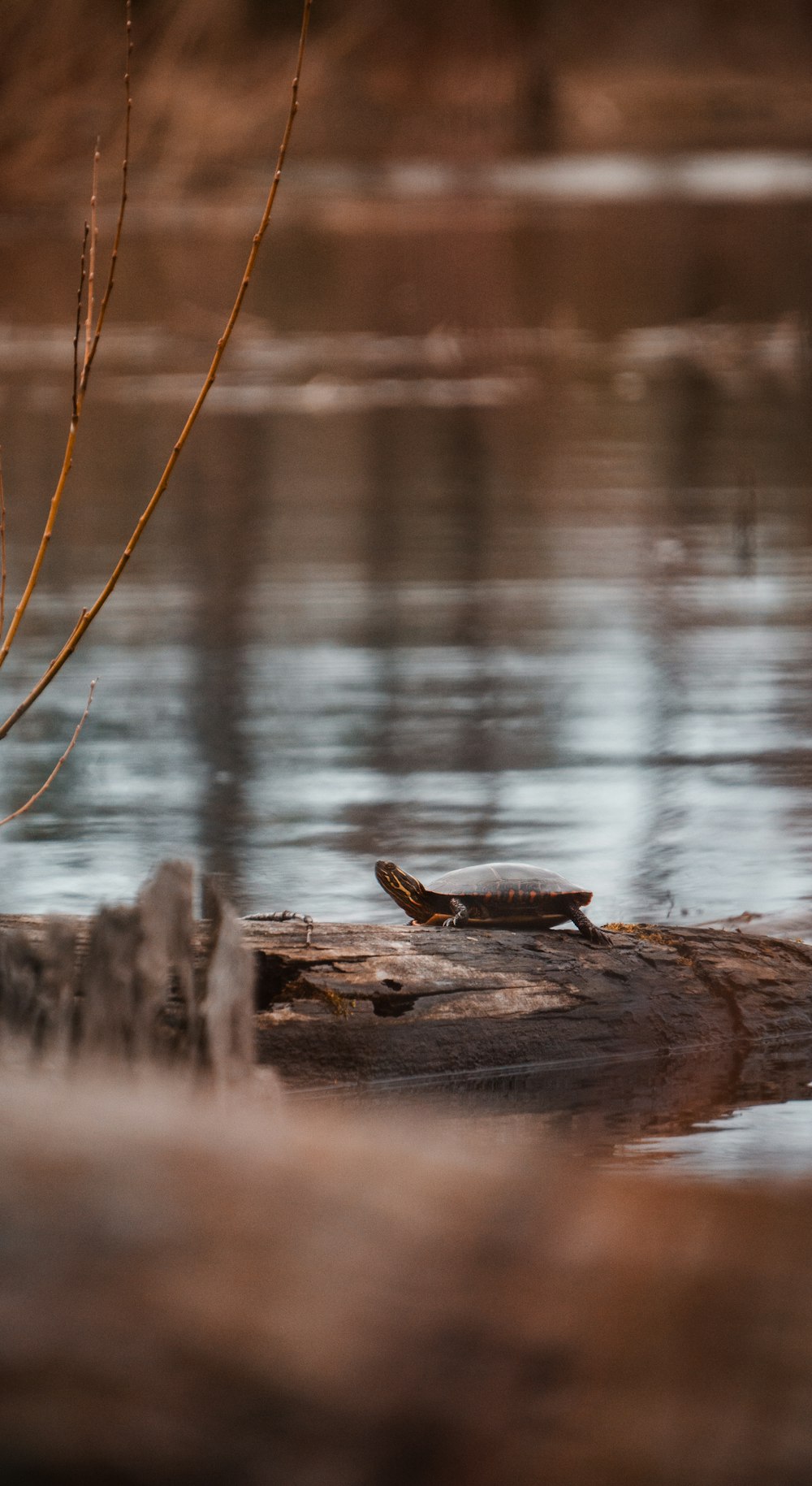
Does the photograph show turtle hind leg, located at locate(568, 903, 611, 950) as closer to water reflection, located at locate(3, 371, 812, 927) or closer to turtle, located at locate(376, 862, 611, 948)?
turtle, located at locate(376, 862, 611, 948)

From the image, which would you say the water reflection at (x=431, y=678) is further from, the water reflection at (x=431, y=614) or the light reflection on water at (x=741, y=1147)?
the light reflection on water at (x=741, y=1147)

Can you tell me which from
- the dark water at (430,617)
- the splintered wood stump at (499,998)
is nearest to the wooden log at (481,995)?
the splintered wood stump at (499,998)

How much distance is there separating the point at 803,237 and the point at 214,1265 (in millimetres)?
28598

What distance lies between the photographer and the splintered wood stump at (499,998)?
12.8 ft

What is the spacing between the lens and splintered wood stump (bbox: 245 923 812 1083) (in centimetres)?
389

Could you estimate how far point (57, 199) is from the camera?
32.2m

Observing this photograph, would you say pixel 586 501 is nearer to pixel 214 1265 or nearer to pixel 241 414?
pixel 241 414

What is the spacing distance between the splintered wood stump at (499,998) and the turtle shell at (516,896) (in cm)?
15

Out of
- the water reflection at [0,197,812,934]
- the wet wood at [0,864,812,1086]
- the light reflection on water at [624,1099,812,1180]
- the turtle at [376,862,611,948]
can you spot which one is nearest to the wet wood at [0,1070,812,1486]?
the wet wood at [0,864,812,1086]

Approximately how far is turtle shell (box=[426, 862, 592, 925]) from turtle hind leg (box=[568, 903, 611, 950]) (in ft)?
0.31

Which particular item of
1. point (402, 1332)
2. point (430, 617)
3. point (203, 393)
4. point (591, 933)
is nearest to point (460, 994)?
point (591, 933)

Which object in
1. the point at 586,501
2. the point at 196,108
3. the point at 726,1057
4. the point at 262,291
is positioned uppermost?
the point at 196,108

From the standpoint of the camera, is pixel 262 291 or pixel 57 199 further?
pixel 57 199

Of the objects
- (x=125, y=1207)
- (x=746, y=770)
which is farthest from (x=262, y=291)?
(x=125, y=1207)
